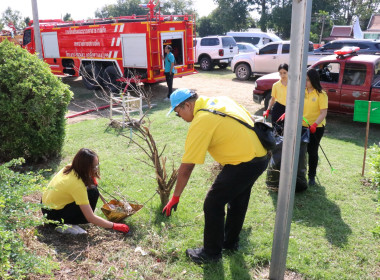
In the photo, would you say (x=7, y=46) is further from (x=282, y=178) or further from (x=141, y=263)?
(x=282, y=178)

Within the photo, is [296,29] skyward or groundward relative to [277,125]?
skyward

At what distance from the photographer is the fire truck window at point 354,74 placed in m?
7.91

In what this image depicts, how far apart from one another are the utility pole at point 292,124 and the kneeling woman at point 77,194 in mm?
1599

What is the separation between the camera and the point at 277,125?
5.02 m

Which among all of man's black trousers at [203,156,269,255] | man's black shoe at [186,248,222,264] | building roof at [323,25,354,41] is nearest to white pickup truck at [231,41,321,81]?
man's black trousers at [203,156,269,255]

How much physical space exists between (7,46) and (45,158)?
1.85 meters

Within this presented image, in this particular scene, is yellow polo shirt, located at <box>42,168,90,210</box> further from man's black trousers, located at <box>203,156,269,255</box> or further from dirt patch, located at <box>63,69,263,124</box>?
dirt patch, located at <box>63,69,263,124</box>

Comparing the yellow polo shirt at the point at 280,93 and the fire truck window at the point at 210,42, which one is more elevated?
the fire truck window at the point at 210,42

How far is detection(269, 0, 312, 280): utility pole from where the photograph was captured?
227 cm

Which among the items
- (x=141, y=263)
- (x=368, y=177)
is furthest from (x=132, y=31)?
(x=141, y=263)

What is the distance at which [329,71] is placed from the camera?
851 cm

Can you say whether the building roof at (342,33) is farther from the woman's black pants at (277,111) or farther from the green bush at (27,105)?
the green bush at (27,105)

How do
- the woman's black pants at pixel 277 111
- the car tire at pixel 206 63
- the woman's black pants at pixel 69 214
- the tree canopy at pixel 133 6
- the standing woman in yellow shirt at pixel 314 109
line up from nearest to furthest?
the woman's black pants at pixel 69 214 → the standing woman in yellow shirt at pixel 314 109 → the woman's black pants at pixel 277 111 → the car tire at pixel 206 63 → the tree canopy at pixel 133 6

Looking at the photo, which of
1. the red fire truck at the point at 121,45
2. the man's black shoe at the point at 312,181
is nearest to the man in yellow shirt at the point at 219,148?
the man's black shoe at the point at 312,181
